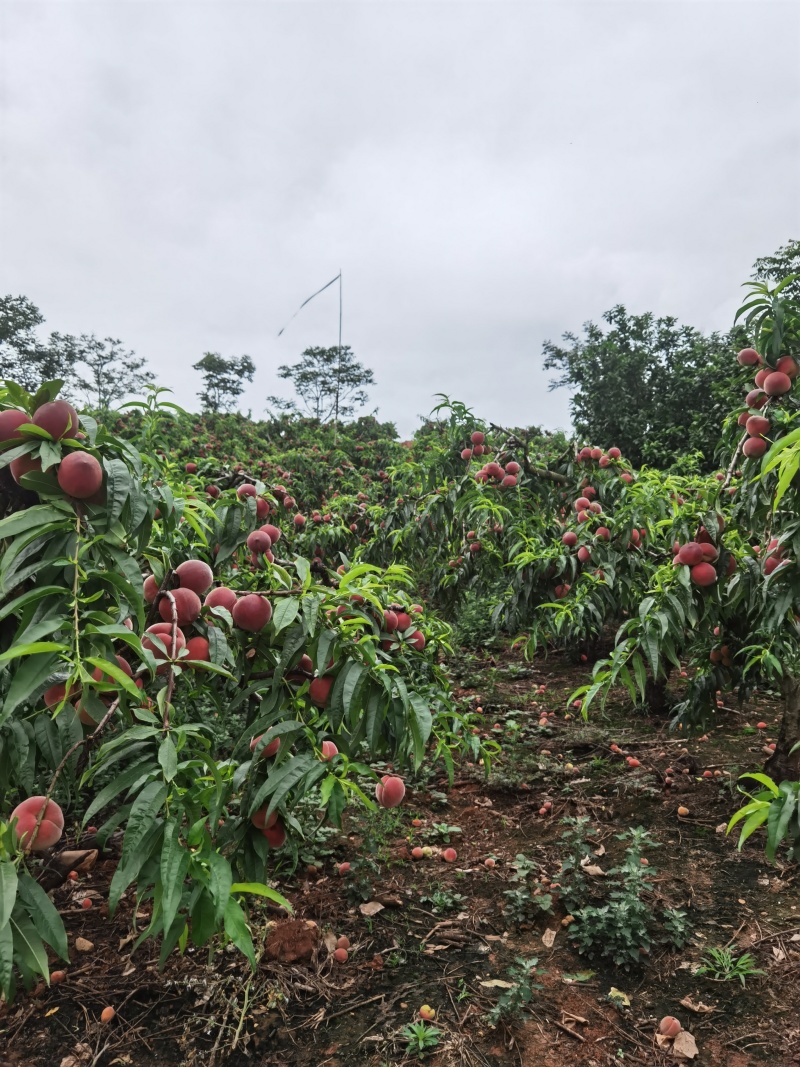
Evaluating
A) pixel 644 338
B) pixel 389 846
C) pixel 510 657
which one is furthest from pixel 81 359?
pixel 389 846

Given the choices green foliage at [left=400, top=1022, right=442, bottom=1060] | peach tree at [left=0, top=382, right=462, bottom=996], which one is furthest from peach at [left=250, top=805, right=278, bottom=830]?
Answer: green foliage at [left=400, top=1022, right=442, bottom=1060]

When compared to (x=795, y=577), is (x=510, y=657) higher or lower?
lower

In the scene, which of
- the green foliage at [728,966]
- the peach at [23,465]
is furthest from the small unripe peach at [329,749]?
the green foliage at [728,966]

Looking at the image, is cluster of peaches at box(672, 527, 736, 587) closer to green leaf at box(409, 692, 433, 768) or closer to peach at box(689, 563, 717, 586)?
peach at box(689, 563, 717, 586)

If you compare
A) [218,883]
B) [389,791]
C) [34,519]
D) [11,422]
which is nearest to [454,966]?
[389,791]

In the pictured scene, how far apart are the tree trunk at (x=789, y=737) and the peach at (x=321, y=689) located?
95.0 inches

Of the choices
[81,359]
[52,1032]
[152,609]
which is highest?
[81,359]

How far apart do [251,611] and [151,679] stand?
0.82 feet

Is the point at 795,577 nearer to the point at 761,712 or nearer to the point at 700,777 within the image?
the point at 700,777

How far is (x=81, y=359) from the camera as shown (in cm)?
1883

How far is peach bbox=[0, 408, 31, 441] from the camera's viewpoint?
3.72 ft

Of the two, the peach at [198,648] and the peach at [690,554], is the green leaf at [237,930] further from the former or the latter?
the peach at [690,554]

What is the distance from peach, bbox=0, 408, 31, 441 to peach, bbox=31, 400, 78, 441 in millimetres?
33

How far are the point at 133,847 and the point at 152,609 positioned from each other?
1.78 feet
